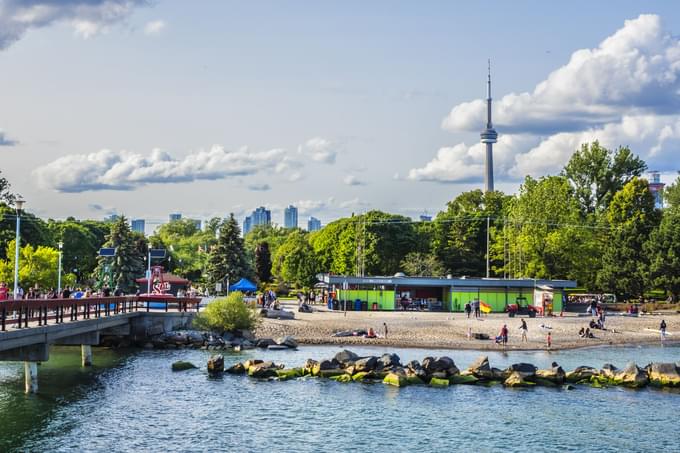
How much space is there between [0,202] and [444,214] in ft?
194

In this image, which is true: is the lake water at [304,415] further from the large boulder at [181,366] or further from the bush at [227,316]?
the bush at [227,316]

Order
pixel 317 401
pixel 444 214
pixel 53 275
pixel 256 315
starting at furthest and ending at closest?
pixel 444 214, pixel 53 275, pixel 256 315, pixel 317 401

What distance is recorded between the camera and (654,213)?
92.8m

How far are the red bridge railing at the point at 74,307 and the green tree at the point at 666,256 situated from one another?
45508 mm

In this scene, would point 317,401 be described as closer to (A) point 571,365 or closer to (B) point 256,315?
(A) point 571,365

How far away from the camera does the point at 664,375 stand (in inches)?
1734

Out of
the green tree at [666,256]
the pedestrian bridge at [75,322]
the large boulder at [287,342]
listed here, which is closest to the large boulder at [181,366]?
the pedestrian bridge at [75,322]

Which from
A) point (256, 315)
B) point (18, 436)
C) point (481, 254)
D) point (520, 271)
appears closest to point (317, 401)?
point (18, 436)

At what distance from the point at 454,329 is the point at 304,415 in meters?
29.4

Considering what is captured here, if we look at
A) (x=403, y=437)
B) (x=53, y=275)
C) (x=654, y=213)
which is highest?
(x=654, y=213)

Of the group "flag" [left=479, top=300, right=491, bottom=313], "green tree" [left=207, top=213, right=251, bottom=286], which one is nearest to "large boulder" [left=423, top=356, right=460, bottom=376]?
"flag" [left=479, top=300, right=491, bottom=313]

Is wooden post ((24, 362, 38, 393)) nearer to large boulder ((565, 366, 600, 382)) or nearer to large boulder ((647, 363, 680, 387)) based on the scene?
large boulder ((565, 366, 600, 382))

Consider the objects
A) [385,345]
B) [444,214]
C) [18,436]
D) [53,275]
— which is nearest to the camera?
[18,436]

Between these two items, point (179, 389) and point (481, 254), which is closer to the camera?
point (179, 389)
